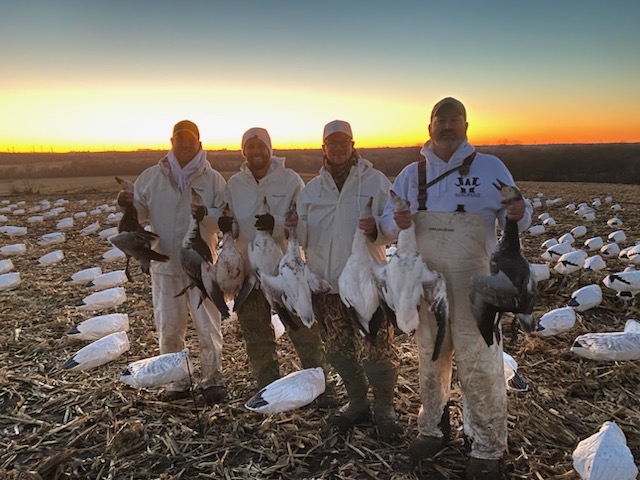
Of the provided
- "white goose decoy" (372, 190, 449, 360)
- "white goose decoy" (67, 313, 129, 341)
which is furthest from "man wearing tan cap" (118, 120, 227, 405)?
"white goose decoy" (372, 190, 449, 360)

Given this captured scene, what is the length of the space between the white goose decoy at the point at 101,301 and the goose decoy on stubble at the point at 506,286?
18.2 feet

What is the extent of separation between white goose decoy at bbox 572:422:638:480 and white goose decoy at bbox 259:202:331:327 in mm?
2060

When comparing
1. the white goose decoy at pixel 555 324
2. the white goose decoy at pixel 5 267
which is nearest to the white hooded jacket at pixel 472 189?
the white goose decoy at pixel 555 324

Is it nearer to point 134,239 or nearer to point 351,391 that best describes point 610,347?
point 351,391

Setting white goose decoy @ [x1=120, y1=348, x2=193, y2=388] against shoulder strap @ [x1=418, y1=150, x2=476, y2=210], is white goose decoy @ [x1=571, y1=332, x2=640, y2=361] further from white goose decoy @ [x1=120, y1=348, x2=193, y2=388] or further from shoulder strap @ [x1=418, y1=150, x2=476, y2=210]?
white goose decoy @ [x1=120, y1=348, x2=193, y2=388]

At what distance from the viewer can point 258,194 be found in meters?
4.02

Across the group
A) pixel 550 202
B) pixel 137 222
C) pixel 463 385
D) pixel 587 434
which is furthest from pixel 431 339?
pixel 550 202

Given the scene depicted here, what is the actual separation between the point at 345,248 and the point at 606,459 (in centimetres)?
219

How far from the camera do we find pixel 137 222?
4.23 m

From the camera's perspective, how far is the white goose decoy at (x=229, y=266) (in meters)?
3.82

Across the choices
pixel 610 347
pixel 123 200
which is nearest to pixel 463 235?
pixel 610 347

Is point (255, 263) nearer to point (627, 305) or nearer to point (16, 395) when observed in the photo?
point (16, 395)

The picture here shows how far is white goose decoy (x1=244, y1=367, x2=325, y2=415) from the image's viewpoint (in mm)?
3338

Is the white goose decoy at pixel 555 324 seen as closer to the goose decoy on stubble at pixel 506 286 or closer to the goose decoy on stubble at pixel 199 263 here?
the goose decoy on stubble at pixel 506 286
